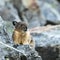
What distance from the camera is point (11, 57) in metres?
7.36

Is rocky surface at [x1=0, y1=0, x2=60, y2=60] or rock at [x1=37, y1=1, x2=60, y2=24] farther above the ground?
rock at [x1=37, y1=1, x2=60, y2=24]

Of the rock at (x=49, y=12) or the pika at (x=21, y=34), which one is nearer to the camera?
the pika at (x=21, y=34)

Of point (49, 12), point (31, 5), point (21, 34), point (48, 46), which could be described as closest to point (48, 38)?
point (48, 46)

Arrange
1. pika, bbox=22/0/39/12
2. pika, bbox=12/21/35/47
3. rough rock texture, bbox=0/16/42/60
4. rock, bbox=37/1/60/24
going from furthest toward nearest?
pika, bbox=22/0/39/12
rock, bbox=37/1/60/24
pika, bbox=12/21/35/47
rough rock texture, bbox=0/16/42/60

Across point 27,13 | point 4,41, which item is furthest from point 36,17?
point 4,41

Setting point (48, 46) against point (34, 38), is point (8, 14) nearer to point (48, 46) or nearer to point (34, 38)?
point (34, 38)

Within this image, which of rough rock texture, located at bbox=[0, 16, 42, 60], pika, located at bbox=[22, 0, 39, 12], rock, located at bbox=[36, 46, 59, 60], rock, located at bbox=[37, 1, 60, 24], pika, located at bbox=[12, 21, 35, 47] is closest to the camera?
rough rock texture, located at bbox=[0, 16, 42, 60]

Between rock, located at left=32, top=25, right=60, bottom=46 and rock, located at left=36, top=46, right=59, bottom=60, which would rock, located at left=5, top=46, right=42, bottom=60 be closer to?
rock, located at left=36, top=46, right=59, bottom=60

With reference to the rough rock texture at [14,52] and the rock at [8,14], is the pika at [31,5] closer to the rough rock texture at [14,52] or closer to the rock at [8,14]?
the rock at [8,14]

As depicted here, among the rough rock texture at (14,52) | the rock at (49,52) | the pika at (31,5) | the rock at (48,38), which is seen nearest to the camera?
the rough rock texture at (14,52)

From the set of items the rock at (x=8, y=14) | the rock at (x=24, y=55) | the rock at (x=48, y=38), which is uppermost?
the rock at (x=8, y=14)

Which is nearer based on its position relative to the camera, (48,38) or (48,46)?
(48,46)

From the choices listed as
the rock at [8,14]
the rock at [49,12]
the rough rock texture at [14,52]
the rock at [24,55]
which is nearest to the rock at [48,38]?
the rock at [8,14]

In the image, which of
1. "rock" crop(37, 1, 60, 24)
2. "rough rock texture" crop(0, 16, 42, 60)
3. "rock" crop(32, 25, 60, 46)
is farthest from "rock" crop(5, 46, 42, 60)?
"rock" crop(37, 1, 60, 24)
